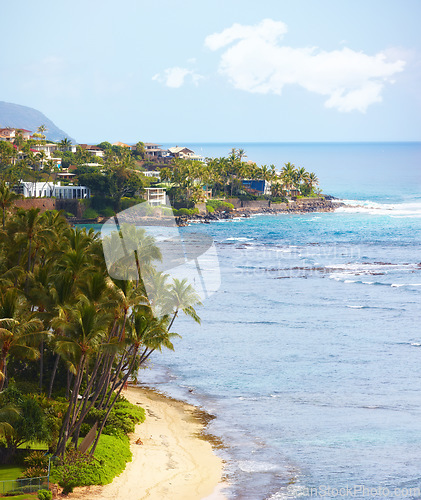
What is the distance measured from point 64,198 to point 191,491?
113 metres

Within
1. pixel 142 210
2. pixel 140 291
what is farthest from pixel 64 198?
pixel 140 291

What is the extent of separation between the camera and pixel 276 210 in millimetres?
173500

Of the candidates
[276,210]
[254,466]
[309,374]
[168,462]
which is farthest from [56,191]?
[254,466]

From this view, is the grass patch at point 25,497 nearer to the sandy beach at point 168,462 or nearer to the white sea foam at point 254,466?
the sandy beach at point 168,462

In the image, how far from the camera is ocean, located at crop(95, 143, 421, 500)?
1297 inches

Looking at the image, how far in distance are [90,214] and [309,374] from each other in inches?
3624

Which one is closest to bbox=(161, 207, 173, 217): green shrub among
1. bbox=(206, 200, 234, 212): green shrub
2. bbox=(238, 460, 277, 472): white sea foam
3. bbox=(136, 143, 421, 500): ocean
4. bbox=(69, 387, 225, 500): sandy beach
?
bbox=(206, 200, 234, 212): green shrub

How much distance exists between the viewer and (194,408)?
41.6 m

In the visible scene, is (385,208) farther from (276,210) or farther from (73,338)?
(73,338)

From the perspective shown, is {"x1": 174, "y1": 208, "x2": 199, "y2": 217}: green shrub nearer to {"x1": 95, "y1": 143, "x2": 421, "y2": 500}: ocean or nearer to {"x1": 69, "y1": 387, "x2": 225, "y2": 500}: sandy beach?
{"x1": 95, "y1": 143, "x2": 421, "y2": 500}: ocean

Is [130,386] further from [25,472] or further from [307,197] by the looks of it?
[307,197]

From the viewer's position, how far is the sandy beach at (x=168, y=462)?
29266mm

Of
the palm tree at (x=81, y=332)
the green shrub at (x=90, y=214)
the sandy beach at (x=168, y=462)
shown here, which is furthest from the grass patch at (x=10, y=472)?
the green shrub at (x=90, y=214)

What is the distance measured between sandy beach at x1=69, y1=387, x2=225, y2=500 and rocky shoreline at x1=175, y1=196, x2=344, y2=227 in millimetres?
104674
